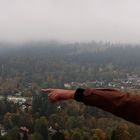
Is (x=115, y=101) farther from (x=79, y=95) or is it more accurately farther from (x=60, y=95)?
(x=60, y=95)

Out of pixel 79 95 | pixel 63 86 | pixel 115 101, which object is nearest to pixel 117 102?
pixel 115 101

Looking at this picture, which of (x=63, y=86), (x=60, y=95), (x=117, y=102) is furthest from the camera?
(x=63, y=86)

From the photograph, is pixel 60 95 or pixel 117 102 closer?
pixel 117 102

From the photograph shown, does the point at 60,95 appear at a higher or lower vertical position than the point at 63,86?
higher

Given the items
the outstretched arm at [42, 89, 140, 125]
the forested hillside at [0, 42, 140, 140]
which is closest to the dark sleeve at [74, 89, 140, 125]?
the outstretched arm at [42, 89, 140, 125]

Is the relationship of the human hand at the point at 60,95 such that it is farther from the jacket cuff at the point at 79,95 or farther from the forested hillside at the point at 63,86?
the forested hillside at the point at 63,86

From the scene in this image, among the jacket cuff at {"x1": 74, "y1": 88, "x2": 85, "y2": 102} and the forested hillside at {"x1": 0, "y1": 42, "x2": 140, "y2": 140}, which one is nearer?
the jacket cuff at {"x1": 74, "y1": 88, "x2": 85, "y2": 102}

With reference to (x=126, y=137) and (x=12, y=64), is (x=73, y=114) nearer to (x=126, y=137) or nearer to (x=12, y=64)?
(x=126, y=137)

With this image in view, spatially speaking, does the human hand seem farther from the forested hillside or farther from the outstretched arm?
the forested hillside

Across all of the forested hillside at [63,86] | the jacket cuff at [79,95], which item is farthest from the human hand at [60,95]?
the forested hillside at [63,86]
